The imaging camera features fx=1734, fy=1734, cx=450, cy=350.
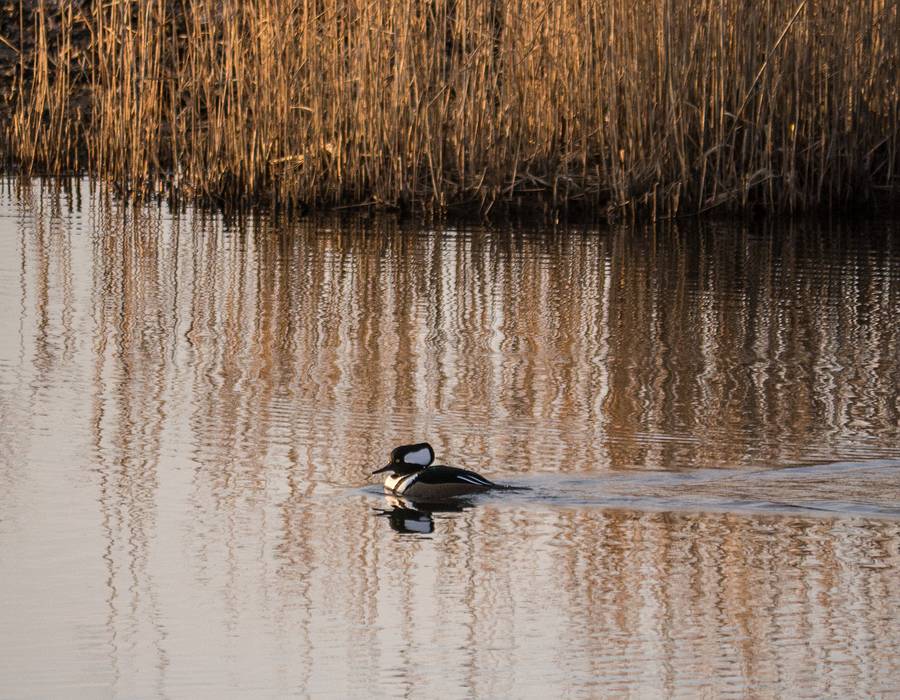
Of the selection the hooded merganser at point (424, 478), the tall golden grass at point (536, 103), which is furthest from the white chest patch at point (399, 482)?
the tall golden grass at point (536, 103)

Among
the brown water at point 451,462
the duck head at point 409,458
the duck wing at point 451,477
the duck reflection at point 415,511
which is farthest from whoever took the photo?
the duck head at point 409,458

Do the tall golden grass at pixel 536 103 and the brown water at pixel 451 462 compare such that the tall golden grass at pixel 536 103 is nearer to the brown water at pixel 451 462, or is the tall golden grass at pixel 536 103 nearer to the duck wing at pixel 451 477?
the brown water at pixel 451 462

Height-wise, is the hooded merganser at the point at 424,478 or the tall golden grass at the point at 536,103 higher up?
the tall golden grass at the point at 536,103

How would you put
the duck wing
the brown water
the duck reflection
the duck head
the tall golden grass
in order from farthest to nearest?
the tall golden grass < the duck head < the duck wing < the duck reflection < the brown water

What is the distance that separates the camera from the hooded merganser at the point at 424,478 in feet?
16.6

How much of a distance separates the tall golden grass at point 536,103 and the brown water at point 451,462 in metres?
2.05

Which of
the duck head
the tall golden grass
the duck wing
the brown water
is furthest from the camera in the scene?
the tall golden grass

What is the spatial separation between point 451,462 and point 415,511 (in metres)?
0.53

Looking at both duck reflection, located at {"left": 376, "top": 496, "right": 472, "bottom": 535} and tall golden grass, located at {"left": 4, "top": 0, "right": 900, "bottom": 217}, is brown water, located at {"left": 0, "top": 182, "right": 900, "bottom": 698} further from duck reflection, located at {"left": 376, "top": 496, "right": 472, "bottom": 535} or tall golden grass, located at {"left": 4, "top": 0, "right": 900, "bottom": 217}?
tall golden grass, located at {"left": 4, "top": 0, "right": 900, "bottom": 217}

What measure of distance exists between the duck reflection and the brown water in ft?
0.07

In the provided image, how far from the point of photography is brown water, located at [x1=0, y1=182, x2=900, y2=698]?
3789 millimetres

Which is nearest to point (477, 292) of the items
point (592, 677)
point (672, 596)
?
point (672, 596)

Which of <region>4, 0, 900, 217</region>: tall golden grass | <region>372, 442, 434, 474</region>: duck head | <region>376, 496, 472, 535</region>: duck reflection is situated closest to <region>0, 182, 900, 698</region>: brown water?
<region>376, 496, 472, 535</region>: duck reflection

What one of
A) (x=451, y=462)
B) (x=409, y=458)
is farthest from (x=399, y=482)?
(x=451, y=462)
